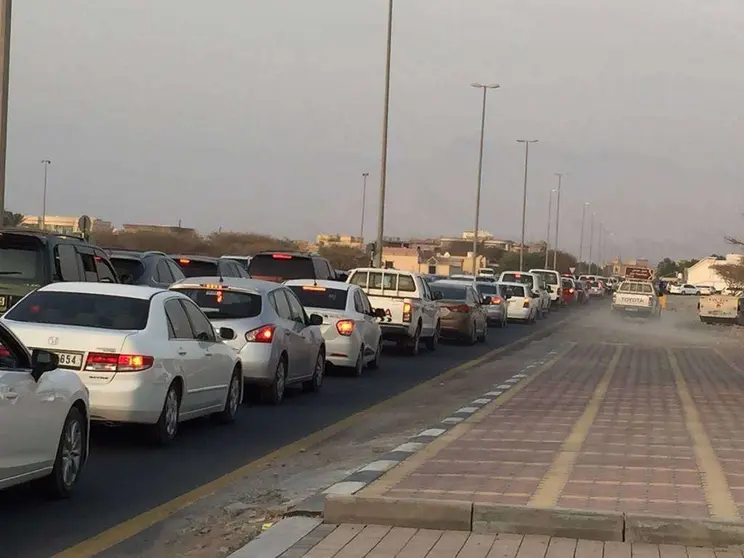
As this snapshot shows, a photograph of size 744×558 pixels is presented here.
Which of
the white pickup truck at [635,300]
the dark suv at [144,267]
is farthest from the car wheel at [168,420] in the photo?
the white pickup truck at [635,300]

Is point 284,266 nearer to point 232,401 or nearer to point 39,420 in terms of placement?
point 232,401

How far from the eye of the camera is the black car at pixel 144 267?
22391 mm

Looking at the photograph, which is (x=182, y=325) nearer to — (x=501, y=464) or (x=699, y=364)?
(x=501, y=464)

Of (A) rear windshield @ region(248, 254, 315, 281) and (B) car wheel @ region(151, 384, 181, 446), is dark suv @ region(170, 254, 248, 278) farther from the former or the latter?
(B) car wheel @ region(151, 384, 181, 446)

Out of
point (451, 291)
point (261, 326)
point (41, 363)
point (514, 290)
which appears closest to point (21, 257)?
point (261, 326)

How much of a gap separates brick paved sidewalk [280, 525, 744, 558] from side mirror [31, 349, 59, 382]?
7.56ft

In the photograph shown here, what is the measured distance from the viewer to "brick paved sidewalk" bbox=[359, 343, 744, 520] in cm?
890

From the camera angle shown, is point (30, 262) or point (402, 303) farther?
point (402, 303)

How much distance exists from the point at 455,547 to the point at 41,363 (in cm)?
317

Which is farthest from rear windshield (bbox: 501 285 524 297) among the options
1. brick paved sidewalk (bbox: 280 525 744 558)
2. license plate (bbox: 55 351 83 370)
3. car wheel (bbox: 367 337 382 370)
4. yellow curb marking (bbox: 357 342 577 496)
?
brick paved sidewalk (bbox: 280 525 744 558)

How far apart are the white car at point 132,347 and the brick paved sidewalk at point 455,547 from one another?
13.7 ft

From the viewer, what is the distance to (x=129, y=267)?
22.7 meters

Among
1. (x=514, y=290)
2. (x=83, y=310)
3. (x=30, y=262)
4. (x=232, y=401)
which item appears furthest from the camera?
(x=514, y=290)

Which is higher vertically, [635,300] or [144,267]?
[144,267]
